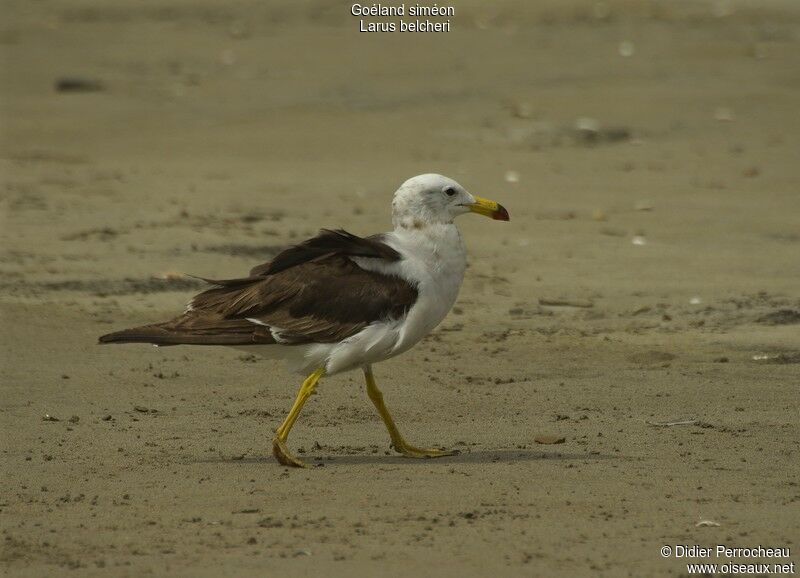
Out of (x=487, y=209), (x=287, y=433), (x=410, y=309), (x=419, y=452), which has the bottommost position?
(x=419, y=452)

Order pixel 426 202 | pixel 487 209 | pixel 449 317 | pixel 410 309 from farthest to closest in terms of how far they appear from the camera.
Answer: pixel 449 317
pixel 487 209
pixel 426 202
pixel 410 309

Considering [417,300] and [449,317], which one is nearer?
[417,300]

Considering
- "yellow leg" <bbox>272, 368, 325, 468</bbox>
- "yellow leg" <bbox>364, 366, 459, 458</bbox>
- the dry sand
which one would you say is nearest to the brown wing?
"yellow leg" <bbox>272, 368, 325, 468</bbox>

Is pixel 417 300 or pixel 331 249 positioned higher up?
pixel 331 249

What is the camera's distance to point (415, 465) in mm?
6711

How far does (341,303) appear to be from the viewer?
6793mm

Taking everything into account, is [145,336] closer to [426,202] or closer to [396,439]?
[396,439]

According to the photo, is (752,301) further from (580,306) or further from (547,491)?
(547,491)

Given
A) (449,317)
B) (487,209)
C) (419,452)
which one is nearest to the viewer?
(419,452)

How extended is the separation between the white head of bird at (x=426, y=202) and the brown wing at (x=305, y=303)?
23cm

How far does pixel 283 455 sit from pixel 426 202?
4.38ft

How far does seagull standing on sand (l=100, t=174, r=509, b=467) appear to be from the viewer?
6.76 meters

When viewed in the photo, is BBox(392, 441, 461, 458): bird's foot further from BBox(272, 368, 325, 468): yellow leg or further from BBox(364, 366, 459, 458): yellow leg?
BBox(272, 368, 325, 468): yellow leg

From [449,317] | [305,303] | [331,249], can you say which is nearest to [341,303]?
[305,303]
